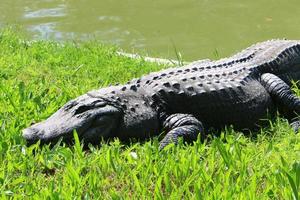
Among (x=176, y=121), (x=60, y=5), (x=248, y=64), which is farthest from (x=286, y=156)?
(x=60, y=5)

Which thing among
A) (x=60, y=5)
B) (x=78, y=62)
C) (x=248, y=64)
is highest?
(x=248, y=64)

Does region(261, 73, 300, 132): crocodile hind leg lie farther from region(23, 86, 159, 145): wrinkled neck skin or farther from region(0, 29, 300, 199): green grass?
region(23, 86, 159, 145): wrinkled neck skin

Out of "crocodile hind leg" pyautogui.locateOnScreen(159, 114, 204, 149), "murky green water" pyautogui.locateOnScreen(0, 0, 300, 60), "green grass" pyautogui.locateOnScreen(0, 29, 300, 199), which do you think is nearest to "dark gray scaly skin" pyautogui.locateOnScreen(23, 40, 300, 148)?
"crocodile hind leg" pyautogui.locateOnScreen(159, 114, 204, 149)

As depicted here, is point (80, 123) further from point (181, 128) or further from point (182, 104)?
point (182, 104)

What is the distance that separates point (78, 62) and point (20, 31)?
3068 mm

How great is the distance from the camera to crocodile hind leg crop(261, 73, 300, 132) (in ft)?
15.7

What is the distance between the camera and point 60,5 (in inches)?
442

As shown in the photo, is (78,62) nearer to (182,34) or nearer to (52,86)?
(52,86)

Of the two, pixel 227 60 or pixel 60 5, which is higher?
pixel 227 60

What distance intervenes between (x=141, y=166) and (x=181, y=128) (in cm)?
73

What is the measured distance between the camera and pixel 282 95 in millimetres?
4797

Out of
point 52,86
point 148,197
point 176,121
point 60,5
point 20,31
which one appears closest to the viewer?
point 148,197

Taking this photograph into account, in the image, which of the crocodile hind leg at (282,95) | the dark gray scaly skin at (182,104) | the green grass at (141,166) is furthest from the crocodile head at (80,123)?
the crocodile hind leg at (282,95)

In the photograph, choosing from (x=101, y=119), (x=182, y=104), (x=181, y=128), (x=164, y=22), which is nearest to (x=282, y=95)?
(x=182, y=104)
